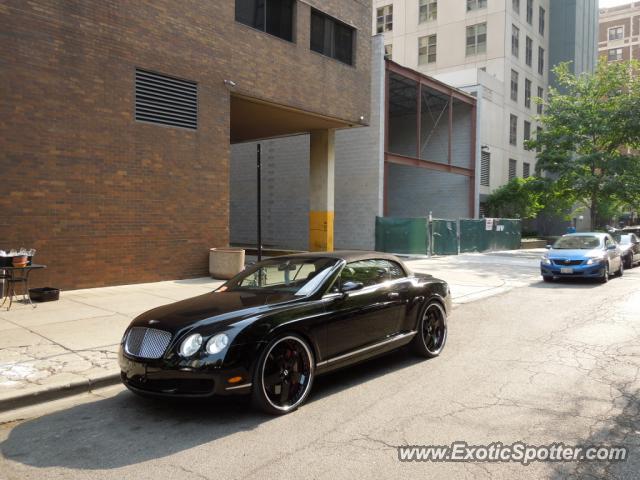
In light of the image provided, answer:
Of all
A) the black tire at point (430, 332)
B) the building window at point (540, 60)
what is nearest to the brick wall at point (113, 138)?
the black tire at point (430, 332)

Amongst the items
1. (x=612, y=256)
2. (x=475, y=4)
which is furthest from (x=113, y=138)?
(x=475, y=4)

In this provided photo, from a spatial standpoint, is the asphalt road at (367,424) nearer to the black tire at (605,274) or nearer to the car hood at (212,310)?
the car hood at (212,310)

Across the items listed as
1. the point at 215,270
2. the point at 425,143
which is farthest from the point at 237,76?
the point at 425,143

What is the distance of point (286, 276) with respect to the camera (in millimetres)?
5578

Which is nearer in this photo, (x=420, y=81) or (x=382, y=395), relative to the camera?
(x=382, y=395)

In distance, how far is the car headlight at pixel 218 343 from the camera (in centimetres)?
423

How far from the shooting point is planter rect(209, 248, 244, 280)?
44.4 ft

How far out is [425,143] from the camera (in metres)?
33.6

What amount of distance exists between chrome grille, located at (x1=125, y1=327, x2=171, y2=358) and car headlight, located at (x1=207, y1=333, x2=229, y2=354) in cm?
38

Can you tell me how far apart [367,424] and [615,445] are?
181 cm

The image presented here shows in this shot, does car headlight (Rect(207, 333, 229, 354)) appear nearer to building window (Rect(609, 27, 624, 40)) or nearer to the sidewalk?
the sidewalk

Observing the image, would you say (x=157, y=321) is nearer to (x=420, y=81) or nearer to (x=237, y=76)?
(x=237, y=76)

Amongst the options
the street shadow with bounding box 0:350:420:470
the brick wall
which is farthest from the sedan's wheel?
the brick wall

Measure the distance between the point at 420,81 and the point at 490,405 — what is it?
2382 centimetres
